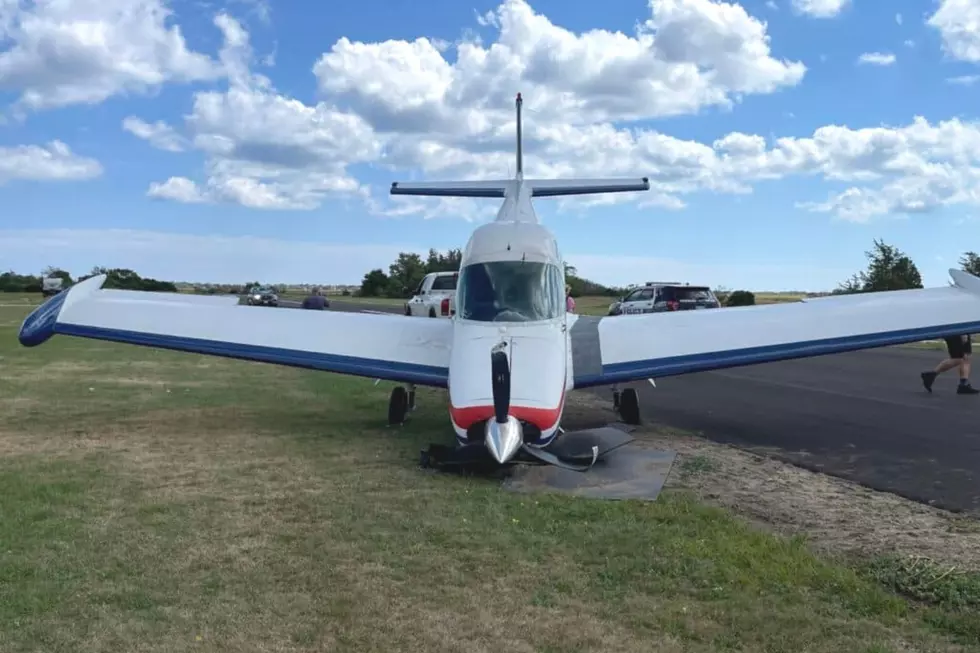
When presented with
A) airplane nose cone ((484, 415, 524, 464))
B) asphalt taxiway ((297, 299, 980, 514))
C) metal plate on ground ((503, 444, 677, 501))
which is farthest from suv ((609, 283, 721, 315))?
airplane nose cone ((484, 415, 524, 464))

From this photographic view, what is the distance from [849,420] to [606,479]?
5918 millimetres

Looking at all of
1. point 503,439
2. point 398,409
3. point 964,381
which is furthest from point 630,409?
point 964,381

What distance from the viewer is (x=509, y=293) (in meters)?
9.46

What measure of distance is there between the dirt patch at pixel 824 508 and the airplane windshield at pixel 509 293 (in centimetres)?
237

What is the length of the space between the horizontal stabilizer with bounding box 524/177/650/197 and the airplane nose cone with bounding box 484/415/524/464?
9092 millimetres

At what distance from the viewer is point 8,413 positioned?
11.9m

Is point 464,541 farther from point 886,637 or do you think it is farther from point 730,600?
point 886,637

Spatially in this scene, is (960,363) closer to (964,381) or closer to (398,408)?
(964,381)

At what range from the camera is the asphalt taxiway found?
27.5 feet

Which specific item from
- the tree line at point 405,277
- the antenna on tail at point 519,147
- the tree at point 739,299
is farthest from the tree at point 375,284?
the antenna on tail at point 519,147

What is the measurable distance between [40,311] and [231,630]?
28.3 ft

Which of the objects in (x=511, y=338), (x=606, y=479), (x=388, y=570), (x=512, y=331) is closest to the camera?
(x=388, y=570)

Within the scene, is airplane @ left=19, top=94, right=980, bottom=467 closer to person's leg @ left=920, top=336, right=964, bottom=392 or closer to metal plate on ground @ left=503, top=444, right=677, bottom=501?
metal plate on ground @ left=503, top=444, right=677, bottom=501

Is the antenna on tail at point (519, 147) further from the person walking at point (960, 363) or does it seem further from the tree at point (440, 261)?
the tree at point (440, 261)
